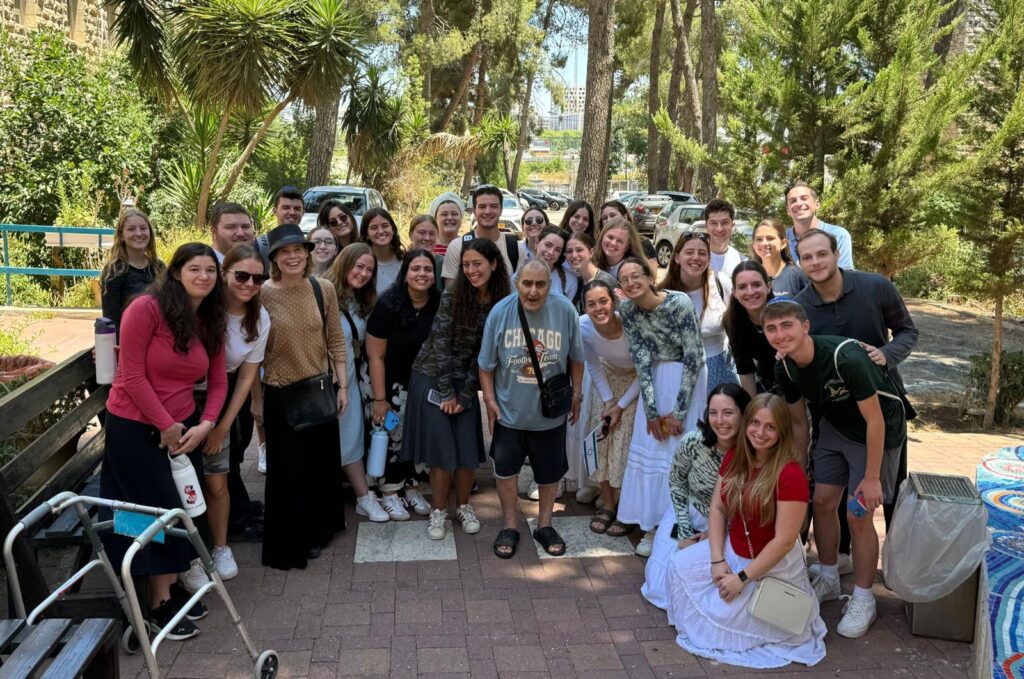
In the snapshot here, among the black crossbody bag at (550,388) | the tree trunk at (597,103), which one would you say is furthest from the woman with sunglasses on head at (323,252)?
the tree trunk at (597,103)

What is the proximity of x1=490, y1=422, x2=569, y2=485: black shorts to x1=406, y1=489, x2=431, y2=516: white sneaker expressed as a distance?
700 millimetres

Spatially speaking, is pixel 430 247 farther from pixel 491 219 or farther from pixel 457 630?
pixel 457 630

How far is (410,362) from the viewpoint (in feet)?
16.1

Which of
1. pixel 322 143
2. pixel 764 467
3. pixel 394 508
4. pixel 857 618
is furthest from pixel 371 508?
pixel 322 143

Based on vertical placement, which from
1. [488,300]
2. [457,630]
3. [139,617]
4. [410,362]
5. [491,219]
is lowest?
[457,630]

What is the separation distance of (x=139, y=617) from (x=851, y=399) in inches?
116

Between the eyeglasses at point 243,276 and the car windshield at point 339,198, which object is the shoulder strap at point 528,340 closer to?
the eyeglasses at point 243,276

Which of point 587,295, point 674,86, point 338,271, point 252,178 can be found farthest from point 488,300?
point 674,86

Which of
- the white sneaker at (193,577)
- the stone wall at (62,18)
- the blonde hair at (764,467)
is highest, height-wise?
the stone wall at (62,18)

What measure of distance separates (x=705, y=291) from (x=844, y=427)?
51.7 inches

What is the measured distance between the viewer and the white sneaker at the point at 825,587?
408 centimetres

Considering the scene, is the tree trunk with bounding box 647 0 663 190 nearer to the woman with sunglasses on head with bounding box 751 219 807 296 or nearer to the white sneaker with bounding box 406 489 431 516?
the woman with sunglasses on head with bounding box 751 219 807 296

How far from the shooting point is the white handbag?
3.57 m

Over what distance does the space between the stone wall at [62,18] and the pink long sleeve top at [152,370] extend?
11635mm
